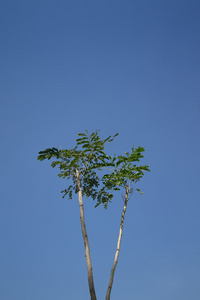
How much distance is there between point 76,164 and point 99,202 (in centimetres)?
230

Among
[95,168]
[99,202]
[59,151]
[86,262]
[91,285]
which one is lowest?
[91,285]

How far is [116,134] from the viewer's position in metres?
11.9

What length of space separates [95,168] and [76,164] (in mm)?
954

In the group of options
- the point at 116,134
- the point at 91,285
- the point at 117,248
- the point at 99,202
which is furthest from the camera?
the point at 99,202

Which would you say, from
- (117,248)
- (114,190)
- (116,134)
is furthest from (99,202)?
(116,134)

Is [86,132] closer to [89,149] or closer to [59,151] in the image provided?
[89,149]

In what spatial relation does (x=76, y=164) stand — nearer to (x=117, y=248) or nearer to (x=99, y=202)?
(x=99, y=202)

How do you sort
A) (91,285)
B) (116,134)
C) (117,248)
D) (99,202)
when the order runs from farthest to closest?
(99,202) < (116,134) < (117,248) < (91,285)

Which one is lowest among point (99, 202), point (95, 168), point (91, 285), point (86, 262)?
point (91, 285)

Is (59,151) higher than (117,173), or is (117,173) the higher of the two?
(59,151)

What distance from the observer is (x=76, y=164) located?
12.1m

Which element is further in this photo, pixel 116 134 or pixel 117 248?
pixel 116 134

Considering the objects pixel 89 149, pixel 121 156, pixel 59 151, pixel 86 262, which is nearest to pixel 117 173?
pixel 121 156

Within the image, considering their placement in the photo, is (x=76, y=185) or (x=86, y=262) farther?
(x=76, y=185)
